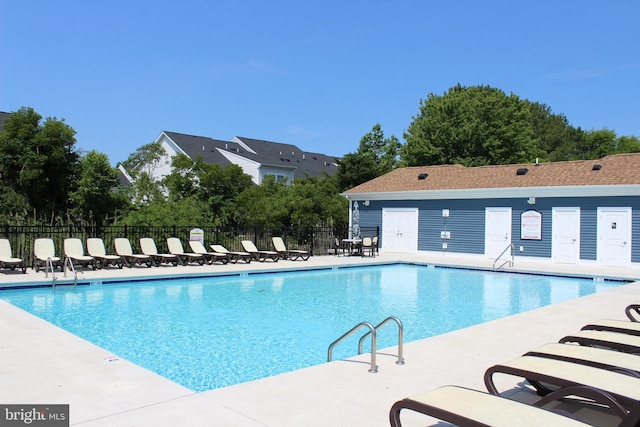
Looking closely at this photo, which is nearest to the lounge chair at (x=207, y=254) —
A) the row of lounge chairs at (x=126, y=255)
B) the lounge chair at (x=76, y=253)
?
the row of lounge chairs at (x=126, y=255)

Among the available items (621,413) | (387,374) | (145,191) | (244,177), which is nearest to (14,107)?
(145,191)

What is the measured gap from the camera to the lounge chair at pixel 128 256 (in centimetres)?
1439

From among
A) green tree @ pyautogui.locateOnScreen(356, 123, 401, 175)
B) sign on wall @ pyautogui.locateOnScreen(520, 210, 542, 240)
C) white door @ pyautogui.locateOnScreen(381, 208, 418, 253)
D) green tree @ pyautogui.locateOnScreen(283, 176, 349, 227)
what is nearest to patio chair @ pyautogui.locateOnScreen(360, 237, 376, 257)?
white door @ pyautogui.locateOnScreen(381, 208, 418, 253)

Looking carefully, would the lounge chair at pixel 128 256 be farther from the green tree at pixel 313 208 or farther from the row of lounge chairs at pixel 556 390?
the row of lounge chairs at pixel 556 390

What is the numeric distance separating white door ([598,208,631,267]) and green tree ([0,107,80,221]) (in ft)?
68.2

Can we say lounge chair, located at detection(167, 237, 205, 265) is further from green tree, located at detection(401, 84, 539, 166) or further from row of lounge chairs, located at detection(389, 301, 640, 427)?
green tree, located at detection(401, 84, 539, 166)

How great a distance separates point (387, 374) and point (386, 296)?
23.0ft

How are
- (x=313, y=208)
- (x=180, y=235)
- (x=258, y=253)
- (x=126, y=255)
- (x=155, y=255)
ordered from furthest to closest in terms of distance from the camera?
(x=313, y=208)
(x=180, y=235)
(x=258, y=253)
(x=155, y=255)
(x=126, y=255)

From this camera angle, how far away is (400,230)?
22219 mm

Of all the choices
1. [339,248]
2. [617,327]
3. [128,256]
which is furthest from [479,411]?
[339,248]

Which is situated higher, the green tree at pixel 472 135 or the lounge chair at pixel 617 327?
the green tree at pixel 472 135

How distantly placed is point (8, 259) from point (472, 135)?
28742mm

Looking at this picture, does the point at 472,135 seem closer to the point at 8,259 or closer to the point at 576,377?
the point at 8,259

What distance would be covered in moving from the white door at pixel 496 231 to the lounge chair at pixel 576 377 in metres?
16.0
